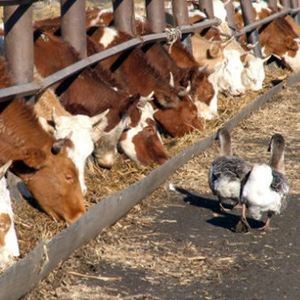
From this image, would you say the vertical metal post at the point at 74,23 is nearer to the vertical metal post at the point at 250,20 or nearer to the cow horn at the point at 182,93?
the cow horn at the point at 182,93

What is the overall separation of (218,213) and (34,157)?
1.57 meters

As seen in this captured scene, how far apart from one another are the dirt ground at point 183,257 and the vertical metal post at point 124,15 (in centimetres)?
246

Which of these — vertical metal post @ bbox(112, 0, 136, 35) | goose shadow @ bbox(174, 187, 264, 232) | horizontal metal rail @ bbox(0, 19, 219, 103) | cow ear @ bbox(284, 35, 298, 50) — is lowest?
cow ear @ bbox(284, 35, 298, 50)

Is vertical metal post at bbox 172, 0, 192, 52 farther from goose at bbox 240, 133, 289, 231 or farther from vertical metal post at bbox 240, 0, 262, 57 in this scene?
goose at bbox 240, 133, 289, 231

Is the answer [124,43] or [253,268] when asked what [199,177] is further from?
[253,268]

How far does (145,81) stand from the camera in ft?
26.0

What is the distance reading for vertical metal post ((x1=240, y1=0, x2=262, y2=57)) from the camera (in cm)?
1336

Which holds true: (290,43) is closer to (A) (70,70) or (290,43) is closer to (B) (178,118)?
(B) (178,118)

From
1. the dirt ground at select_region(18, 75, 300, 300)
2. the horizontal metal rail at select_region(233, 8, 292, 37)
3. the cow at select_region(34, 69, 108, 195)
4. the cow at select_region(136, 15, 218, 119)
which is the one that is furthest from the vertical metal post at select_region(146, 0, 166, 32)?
the cow at select_region(34, 69, 108, 195)

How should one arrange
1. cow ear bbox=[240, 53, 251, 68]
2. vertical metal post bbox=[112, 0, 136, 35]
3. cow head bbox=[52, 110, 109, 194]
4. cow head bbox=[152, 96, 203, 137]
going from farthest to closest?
cow ear bbox=[240, 53, 251, 68] → vertical metal post bbox=[112, 0, 136, 35] → cow head bbox=[152, 96, 203, 137] → cow head bbox=[52, 110, 109, 194]

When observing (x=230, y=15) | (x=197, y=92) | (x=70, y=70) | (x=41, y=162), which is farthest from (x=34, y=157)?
(x=230, y=15)

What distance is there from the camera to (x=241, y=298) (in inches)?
165

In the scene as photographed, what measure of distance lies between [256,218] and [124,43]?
2968 millimetres

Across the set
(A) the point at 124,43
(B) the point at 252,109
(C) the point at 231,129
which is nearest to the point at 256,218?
(A) the point at 124,43
